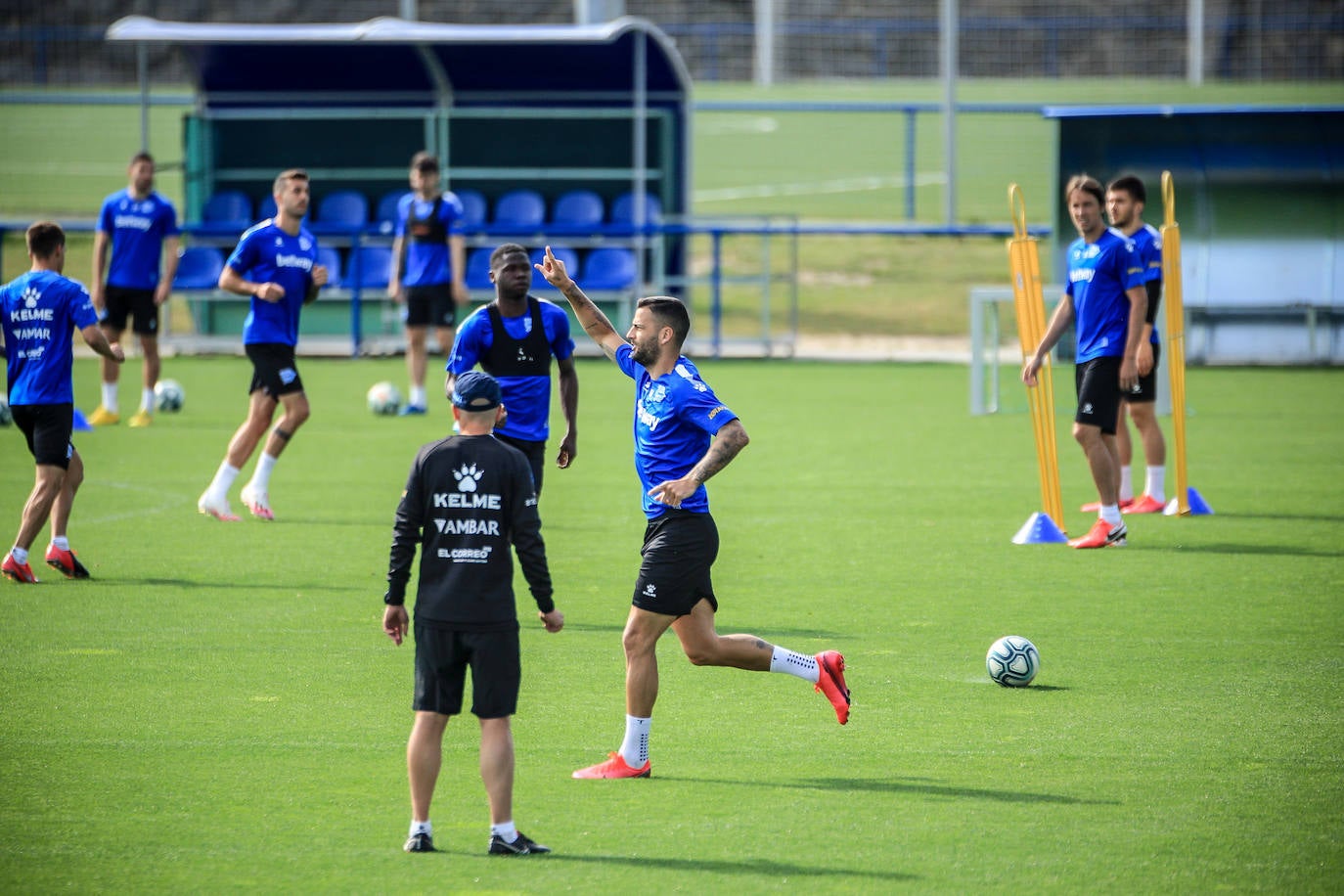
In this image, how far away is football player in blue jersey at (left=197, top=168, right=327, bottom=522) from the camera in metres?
11.8

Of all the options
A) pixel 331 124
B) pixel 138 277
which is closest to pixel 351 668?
pixel 138 277

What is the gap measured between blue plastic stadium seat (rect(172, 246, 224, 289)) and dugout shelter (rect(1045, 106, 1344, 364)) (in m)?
12.5

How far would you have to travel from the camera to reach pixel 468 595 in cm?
540

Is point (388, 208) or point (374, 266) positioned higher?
point (388, 208)

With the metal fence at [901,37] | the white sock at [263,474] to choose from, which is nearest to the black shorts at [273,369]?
the white sock at [263,474]

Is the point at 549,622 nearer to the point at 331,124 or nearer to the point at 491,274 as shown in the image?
the point at 491,274

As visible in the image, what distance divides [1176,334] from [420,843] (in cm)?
821

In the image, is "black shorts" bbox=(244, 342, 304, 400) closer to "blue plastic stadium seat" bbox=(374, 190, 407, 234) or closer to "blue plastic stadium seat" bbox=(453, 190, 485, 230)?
"blue plastic stadium seat" bbox=(453, 190, 485, 230)

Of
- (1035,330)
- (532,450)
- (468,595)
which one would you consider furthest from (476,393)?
(1035,330)

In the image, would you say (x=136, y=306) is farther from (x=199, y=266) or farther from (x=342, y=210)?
(x=342, y=210)

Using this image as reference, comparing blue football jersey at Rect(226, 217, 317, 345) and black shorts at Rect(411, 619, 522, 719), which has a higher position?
blue football jersey at Rect(226, 217, 317, 345)

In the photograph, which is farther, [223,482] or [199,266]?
[199,266]

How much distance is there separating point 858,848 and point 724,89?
150 ft

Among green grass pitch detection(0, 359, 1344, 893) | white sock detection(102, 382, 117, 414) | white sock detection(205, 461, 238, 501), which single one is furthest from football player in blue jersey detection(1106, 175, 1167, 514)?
white sock detection(102, 382, 117, 414)
